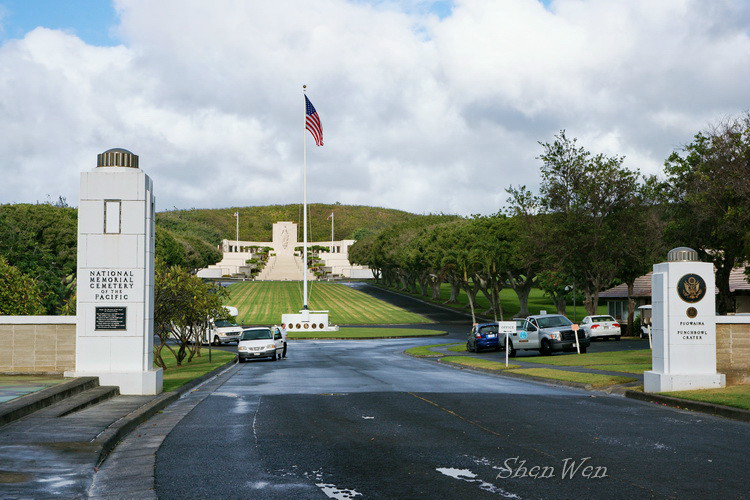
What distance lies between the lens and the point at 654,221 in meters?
48.8

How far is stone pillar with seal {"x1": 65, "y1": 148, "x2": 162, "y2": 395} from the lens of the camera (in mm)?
16953

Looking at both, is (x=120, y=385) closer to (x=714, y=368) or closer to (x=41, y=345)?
(x=41, y=345)

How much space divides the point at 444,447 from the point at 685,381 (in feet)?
31.9

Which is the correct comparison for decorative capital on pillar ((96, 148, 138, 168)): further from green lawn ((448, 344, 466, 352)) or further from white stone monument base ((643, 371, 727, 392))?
green lawn ((448, 344, 466, 352))

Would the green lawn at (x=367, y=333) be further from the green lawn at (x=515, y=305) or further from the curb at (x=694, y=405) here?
the curb at (x=694, y=405)

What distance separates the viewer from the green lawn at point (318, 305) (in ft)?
236

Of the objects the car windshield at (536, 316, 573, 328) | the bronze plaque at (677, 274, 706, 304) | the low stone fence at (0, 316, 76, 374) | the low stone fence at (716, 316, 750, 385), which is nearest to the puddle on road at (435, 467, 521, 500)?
the bronze plaque at (677, 274, 706, 304)

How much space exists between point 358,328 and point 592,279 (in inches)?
840

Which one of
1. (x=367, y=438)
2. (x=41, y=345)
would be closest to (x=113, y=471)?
(x=367, y=438)

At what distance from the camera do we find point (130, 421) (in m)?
12.7

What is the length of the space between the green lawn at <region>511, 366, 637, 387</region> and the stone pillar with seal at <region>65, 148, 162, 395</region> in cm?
1140

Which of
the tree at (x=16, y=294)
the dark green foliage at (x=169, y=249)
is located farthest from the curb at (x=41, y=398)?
the dark green foliage at (x=169, y=249)

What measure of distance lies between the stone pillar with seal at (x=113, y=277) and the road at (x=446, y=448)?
2024 mm
